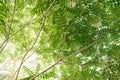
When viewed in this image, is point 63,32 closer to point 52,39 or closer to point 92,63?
point 52,39

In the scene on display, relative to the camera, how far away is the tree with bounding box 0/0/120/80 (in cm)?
336

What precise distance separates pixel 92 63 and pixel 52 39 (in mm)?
900

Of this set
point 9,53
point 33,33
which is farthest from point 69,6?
point 9,53

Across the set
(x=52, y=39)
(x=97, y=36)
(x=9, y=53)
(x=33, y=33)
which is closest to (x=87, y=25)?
(x=97, y=36)

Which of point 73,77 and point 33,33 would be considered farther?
point 33,33

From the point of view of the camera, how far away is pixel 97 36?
13.2ft

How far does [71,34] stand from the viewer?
3842mm

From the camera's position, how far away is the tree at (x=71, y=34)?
3355mm

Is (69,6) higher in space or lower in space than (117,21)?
higher

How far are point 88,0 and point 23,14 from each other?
1.55 m

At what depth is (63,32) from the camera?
3811 millimetres

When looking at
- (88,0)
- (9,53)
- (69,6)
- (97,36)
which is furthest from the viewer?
(9,53)

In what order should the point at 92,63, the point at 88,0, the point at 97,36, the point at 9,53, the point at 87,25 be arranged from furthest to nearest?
the point at 9,53, the point at 92,63, the point at 97,36, the point at 87,25, the point at 88,0

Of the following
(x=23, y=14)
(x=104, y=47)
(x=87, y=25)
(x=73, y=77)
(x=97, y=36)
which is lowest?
(x=73, y=77)
